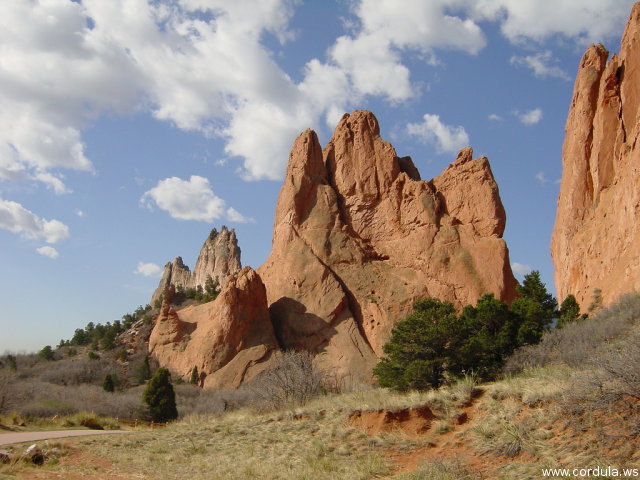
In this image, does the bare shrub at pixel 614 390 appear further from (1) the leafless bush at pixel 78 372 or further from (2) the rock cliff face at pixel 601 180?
(1) the leafless bush at pixel 78 372

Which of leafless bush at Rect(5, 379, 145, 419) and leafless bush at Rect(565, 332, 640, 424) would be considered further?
leafless bush at Rect(5, 379, 145, 419)

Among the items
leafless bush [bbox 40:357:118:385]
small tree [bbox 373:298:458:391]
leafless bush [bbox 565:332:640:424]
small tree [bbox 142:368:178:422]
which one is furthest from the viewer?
leafless bush [bbox 40:357:118:385]

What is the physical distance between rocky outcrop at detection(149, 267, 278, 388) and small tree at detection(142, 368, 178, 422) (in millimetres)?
7850

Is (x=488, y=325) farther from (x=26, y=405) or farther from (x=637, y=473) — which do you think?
(x=26, y=405)

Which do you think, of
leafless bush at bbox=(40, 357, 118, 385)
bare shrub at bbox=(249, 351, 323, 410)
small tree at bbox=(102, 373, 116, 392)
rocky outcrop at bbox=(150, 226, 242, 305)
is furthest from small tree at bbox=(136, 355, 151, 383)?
rocky outcrop at bbox=(150, 226, 242, 305)

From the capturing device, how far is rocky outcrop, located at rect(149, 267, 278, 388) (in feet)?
137

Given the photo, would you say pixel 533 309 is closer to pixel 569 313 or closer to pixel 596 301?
pixel 569 313

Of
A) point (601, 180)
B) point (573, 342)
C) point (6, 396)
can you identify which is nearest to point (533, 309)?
point (573, 342)

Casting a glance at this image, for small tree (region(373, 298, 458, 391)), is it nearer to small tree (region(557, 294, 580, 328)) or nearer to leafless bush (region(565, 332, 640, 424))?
leafless bush (region(565, 332, 640, 424))

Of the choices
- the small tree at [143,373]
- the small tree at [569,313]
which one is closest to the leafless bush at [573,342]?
the small tree at [569,313]

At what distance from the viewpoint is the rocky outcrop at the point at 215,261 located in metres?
101

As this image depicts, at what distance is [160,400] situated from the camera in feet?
107

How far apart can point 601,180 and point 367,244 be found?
21119mm

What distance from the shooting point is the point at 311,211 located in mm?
51375
